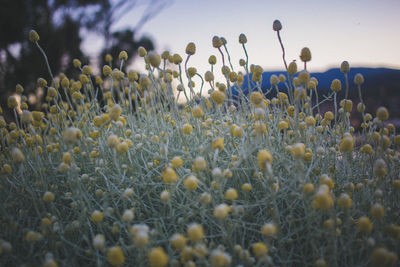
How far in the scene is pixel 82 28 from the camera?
21.5 ft

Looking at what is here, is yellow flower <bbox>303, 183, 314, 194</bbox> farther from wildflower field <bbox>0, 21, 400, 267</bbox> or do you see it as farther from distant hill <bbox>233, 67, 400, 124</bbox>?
distant hill <bbox>233, 67, 400, 124</bbox>

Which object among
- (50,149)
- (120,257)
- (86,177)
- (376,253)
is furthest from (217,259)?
(50,149)

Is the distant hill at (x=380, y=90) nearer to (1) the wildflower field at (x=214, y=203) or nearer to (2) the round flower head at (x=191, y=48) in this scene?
(1) the wildflower field at (x=214, y=203)

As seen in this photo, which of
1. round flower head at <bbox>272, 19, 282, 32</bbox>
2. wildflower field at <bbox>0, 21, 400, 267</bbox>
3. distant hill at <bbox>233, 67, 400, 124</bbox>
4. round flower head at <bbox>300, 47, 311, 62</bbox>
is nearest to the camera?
wildflower field at <bbox>0, 21, 400, 267</bbox>

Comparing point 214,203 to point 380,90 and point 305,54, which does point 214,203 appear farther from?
point 380,90

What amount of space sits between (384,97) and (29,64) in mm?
6014

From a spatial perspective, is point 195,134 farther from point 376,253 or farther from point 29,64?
point 29,64

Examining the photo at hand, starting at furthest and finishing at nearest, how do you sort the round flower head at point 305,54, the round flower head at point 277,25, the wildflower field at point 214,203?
the round flower head at point 277,25 < the round flower head at point 305,54 < the wildflower field at point 214,203

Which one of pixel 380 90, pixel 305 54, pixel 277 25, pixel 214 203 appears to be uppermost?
pixel 277 25

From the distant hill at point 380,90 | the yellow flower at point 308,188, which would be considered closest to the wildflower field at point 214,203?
the yellow flower at point 308,188

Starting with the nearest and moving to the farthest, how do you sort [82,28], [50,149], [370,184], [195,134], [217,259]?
[217,259], [370,184], [195,134], [50,149], [82,28]

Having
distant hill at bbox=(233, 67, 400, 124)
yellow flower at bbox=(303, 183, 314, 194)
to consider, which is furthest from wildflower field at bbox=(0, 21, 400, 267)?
distant hill at bbox=(233, 67, 400, 124)

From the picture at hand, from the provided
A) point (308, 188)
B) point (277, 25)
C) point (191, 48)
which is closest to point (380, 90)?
point (277, 25)

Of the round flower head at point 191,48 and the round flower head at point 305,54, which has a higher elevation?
the round flower head at point 191,48
